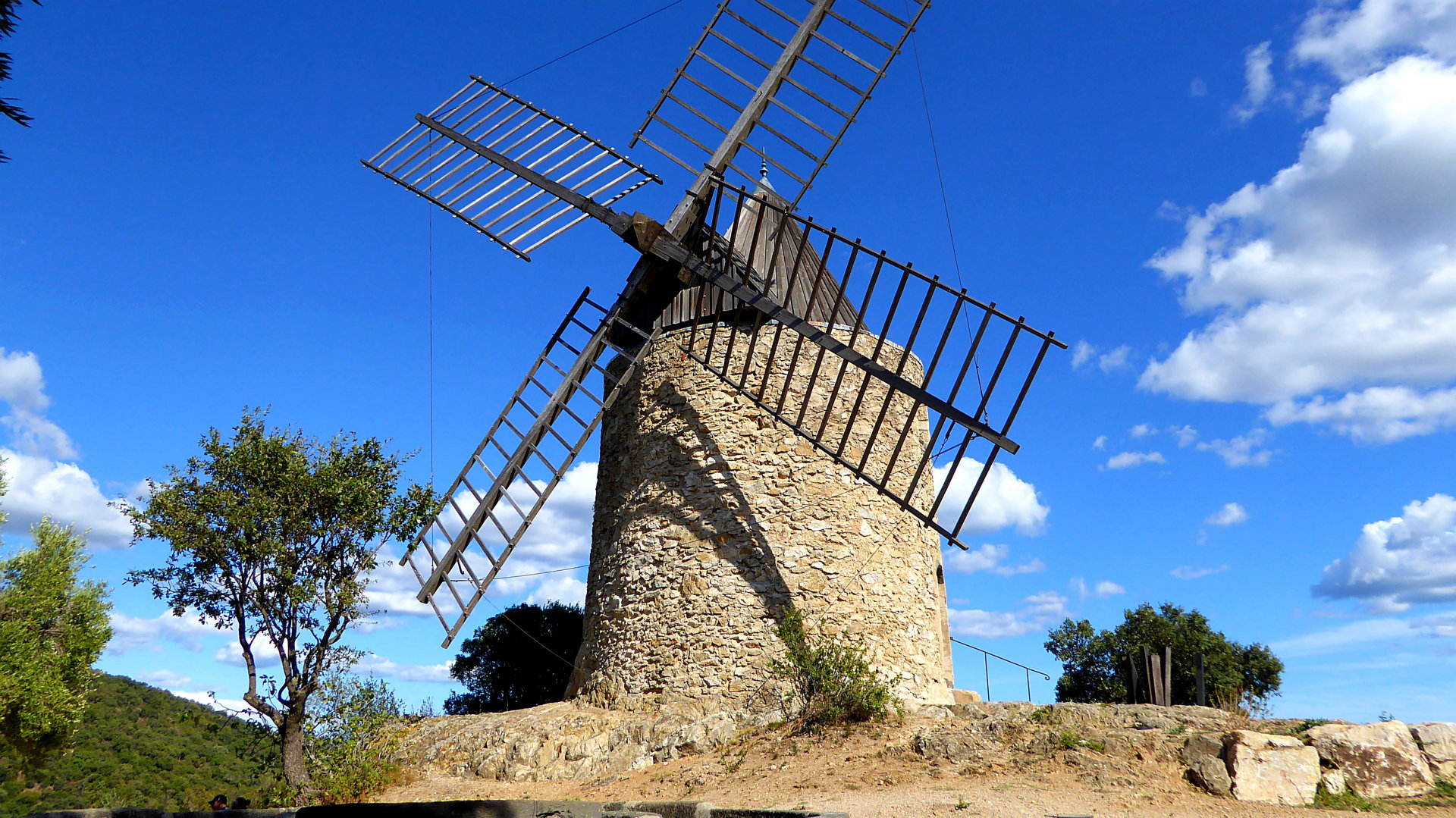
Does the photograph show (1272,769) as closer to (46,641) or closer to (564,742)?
(564,742)

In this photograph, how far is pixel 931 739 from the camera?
884cm

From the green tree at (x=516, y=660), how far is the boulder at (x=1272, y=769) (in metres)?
13.3

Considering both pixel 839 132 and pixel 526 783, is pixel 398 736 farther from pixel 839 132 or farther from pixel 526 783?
pixel 839 132

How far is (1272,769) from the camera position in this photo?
7.38 m

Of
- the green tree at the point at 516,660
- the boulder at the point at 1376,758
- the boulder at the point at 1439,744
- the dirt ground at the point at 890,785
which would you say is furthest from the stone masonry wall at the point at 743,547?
the green tree at the point at 516,660

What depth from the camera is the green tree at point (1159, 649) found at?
19391 mm

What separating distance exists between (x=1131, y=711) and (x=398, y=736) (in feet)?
28.5

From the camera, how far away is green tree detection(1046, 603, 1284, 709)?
19.4m

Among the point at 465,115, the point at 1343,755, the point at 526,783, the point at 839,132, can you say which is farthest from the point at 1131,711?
the point at 465,115

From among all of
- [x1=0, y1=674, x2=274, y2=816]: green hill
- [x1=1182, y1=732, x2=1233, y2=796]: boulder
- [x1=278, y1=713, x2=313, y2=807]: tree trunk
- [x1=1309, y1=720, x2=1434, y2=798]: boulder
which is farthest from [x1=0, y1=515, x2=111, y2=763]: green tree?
[x1=1309, y1=720, x2=1434, y2=798]: boulder

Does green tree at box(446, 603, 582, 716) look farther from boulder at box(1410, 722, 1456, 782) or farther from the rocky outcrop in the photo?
boulder at box(1410, 722, 1456, 782)

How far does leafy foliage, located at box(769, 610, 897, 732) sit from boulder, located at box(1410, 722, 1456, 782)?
467 cm

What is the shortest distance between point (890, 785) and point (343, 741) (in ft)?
20.8

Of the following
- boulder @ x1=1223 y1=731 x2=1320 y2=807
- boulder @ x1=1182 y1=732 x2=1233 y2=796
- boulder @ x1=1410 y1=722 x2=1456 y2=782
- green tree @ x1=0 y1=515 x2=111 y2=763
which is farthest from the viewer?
green tree @ x1=0 y1=515 x2=111 y2=763
